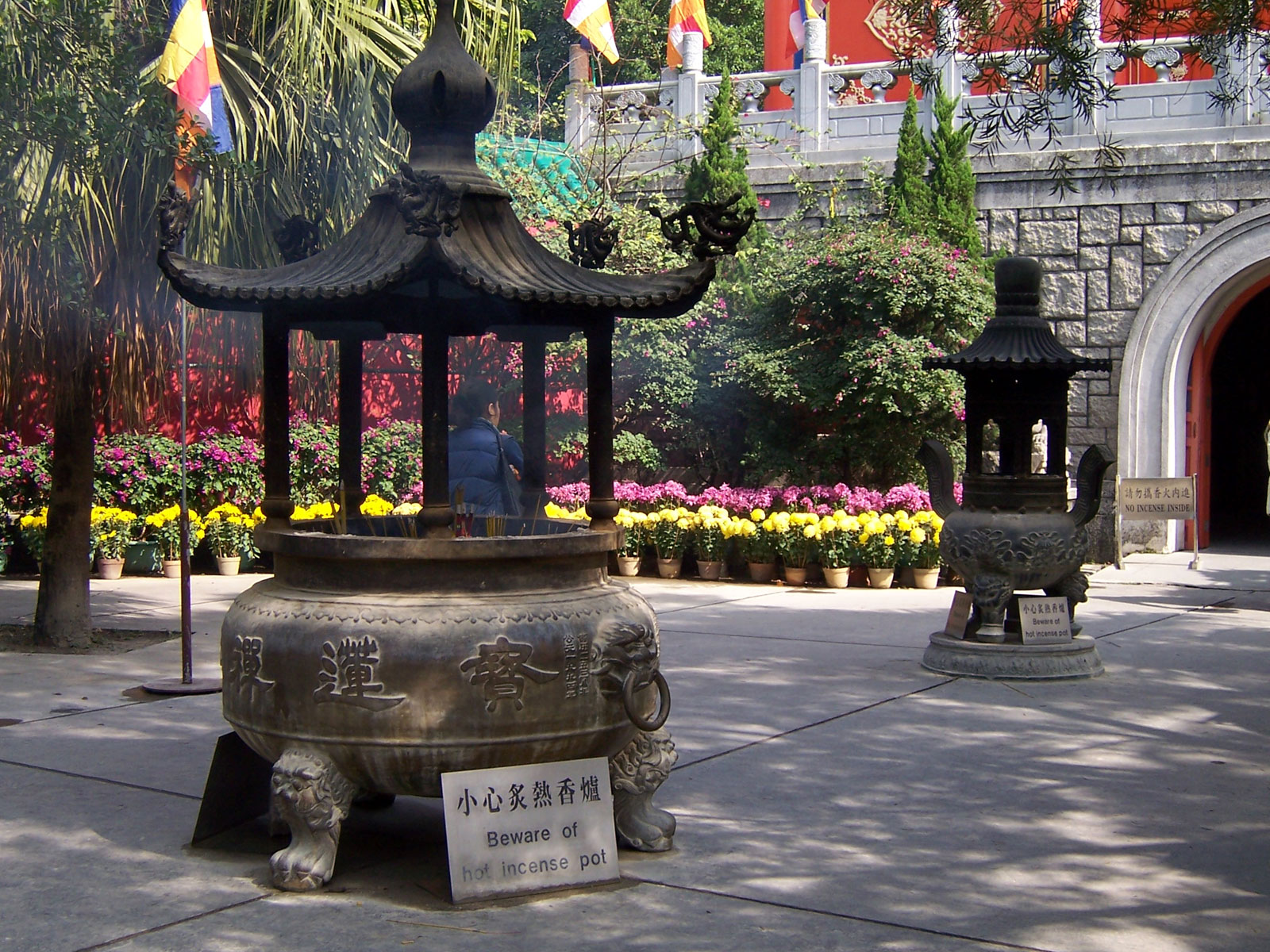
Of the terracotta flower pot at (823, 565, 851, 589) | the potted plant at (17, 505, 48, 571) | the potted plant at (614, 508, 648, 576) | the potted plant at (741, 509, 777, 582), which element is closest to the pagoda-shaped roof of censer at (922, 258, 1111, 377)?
the terracotta flower pot at (823, 565, 851, 589)

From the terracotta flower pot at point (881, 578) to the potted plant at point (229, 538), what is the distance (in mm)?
6123

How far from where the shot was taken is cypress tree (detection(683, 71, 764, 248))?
16203mm

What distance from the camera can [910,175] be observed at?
1550 centimetres

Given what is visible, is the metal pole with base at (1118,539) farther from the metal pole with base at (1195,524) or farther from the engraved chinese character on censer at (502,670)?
the engraved chinese character on censer at (502,670)

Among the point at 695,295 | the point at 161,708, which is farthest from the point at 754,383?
the point at 695,295

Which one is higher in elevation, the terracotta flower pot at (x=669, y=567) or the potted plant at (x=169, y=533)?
the potted plant at (x=169, y=533)

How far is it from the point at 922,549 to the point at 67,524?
294 inches

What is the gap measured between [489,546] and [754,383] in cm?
1018

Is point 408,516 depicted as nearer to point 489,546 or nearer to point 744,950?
point 489,546

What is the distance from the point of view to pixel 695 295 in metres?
5.43

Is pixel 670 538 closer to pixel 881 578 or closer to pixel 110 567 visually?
pixel 881 578

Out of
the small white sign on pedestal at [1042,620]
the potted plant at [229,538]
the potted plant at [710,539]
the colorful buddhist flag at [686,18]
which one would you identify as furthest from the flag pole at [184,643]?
the colorful buddhist flag at [686,18]

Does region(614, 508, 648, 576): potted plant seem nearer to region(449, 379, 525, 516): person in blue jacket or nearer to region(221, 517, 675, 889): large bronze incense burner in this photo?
region(449, 379, 525, 516): person in blue jacket

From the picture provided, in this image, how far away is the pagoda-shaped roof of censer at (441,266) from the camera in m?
4.94
